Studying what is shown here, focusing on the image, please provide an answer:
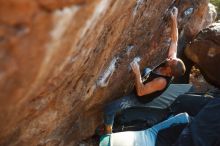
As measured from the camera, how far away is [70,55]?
13.0 feet

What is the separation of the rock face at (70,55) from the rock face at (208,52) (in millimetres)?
344

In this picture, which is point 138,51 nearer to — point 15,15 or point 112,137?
point 112,137

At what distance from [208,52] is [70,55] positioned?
15.8ft

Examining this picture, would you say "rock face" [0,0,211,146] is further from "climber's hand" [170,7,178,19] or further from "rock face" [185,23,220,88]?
"rock face" [185,23,220,88]

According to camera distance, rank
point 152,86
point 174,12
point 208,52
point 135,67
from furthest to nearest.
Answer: point 208,52
point 174,12
point 135,67
point 152,86

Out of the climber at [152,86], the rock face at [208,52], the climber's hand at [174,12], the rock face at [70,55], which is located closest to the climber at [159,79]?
the climber at [152,86]

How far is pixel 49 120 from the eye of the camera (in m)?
5.34

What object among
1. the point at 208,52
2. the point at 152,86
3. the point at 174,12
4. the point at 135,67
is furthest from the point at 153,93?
the point at 208,52

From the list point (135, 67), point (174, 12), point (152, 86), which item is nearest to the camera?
point (152, 86)

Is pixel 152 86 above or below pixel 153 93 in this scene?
above

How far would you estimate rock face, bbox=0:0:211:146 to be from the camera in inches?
117

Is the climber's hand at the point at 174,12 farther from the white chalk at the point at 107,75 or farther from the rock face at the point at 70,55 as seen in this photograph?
the white chalk at the point at 107,75

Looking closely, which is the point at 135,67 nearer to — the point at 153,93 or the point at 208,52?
the point at 153,93

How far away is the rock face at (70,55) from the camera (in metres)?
2.98
